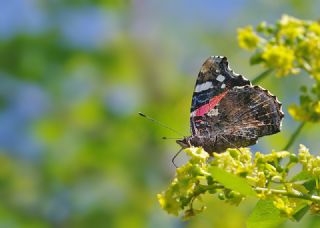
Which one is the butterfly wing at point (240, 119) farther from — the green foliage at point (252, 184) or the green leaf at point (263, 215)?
the green leaf at point (263, 215)

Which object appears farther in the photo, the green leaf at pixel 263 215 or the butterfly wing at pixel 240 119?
the butterfly wing at pixel 240 119

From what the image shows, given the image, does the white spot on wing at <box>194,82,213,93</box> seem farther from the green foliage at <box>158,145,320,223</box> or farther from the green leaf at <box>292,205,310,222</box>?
the green leaf at <box>292,205,310,222</box>

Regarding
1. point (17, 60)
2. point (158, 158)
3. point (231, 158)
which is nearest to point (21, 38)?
point (17, 60)

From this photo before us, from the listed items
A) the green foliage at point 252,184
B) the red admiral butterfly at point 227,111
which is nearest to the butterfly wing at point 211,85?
the red admiral butterfly at point 227,111

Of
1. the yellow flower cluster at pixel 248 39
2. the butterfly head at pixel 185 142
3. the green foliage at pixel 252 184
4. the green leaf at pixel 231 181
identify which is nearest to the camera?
the green leaf at pixel 231 181

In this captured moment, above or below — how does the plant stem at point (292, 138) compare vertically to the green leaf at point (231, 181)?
above

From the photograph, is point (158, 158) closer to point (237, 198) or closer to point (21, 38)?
point (21, 38)

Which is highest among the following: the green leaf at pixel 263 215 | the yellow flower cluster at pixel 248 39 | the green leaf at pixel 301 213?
the yellow flower cluster at pixel 248 39
